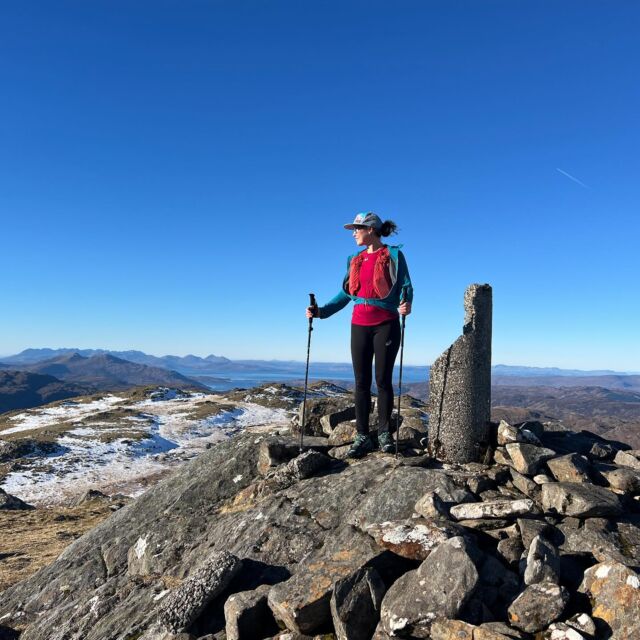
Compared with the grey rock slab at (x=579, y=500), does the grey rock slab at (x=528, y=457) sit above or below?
above

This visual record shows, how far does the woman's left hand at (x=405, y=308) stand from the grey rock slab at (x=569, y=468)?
10.4 feet

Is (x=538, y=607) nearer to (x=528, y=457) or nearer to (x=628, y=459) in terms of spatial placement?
(x=528, y=457)

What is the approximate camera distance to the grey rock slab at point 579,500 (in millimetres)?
5980

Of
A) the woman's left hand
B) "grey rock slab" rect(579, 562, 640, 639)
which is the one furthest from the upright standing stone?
"grey rock slab" rect(579, 562, 640, 639)

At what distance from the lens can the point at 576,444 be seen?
9367 mm

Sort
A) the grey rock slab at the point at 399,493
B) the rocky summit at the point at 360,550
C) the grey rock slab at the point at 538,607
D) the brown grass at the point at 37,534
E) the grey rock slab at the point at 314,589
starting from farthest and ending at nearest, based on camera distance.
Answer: the brown grass at the point at 37,534 < the grey rock slab at the point at 399,493 < the grey rock slab at the point at 314,589 < the rocky summit at the point at 360,550 < the grey rock slab at the point at 538,607

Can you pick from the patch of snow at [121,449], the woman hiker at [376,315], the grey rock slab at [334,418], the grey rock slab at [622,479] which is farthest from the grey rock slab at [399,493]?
the patch of snow at [121,449]

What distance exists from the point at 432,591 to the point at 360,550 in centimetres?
125

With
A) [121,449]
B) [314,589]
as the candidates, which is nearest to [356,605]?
[314,589]

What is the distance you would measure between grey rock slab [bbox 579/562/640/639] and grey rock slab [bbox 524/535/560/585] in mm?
281

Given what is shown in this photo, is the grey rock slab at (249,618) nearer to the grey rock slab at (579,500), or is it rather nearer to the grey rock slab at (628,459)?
the grey rock slab at (579,500)

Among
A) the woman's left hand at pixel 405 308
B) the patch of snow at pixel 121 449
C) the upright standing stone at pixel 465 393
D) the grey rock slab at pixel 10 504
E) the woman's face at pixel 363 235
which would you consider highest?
the woman's face at pixel 363 235

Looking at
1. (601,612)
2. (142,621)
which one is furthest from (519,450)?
(142,621)

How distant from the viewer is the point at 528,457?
737 centimetres
